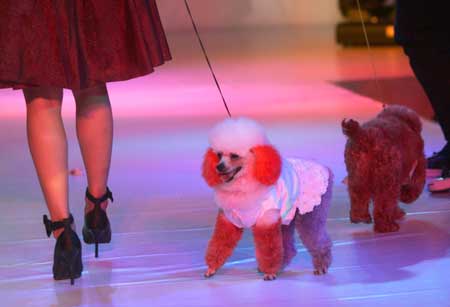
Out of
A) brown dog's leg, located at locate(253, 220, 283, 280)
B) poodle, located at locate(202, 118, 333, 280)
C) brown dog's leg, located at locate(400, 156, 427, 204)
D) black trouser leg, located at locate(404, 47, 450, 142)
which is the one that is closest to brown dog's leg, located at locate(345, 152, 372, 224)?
brown dog's leg, located at locate(400, 156, 427, 204)

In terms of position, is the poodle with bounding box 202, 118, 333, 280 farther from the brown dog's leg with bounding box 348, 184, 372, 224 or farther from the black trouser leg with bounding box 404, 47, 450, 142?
the black trouser leg with bounding box 404, 47, 450, 142

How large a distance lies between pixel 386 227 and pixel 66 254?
833mm

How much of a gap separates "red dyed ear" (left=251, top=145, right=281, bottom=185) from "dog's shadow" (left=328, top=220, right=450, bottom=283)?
0.29 m

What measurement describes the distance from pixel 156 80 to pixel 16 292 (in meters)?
3.70

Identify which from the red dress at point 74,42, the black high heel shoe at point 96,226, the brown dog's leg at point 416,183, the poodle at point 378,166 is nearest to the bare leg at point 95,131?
the black high heel shoe at point 96,226

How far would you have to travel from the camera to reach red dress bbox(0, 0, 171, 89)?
6.37 feet

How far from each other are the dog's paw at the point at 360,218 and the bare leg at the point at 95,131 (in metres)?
0.67

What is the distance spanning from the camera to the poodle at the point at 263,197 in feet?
6.25

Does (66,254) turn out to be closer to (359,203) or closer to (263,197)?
(263,197)

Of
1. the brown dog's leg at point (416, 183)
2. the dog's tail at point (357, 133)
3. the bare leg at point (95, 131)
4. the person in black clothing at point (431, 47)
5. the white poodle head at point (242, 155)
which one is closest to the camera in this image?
the white poodle head at point (242, 155)

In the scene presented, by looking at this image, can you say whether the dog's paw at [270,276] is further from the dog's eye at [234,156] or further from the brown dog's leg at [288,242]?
the dog's eye at [234,156]

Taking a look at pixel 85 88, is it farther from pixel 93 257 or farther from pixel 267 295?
pixel 267 295

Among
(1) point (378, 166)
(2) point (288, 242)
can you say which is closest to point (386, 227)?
(1) point (378, 166)

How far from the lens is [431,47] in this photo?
2.96 metres
